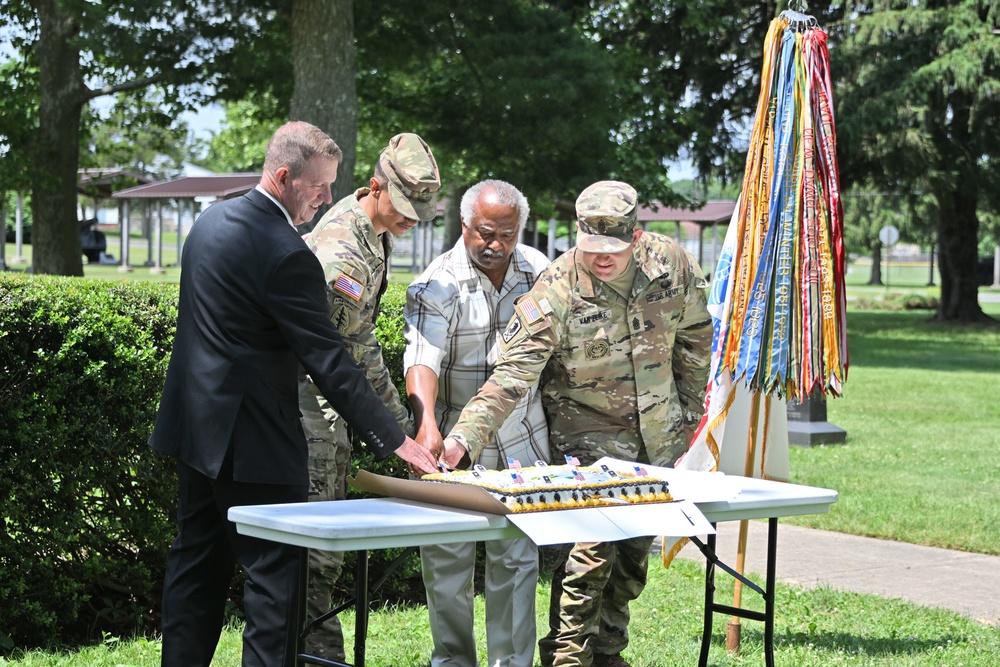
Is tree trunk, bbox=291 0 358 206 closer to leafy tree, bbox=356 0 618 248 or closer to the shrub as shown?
leafy tree, bbox=356 0 618 248

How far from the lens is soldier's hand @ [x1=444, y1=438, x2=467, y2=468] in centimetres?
419

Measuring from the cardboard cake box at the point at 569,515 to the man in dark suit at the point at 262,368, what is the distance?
0.16m

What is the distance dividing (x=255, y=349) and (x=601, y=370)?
1.50 meters

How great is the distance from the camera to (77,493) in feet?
16.5

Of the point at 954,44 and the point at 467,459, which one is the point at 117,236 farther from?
the point at 467,459

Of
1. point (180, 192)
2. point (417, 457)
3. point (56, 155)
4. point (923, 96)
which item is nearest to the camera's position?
point (417, 457)

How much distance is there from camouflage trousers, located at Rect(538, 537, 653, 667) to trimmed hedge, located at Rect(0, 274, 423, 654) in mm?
1890

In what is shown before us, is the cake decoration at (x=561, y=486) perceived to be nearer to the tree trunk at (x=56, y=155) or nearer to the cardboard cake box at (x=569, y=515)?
the cardboard cake box at (x=569, y=515)

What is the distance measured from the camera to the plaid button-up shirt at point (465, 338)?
4.61m

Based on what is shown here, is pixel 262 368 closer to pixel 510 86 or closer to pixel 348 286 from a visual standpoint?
pixel 348 286

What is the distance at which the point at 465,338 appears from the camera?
4688 mm

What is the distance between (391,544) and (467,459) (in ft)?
4.93

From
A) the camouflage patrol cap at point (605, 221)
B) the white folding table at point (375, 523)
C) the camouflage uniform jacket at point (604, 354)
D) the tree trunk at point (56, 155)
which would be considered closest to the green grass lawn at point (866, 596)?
the camouflage uniform jacket at point (604, 354)

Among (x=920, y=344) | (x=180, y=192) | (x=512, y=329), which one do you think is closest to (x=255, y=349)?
(x=512, y=329)
